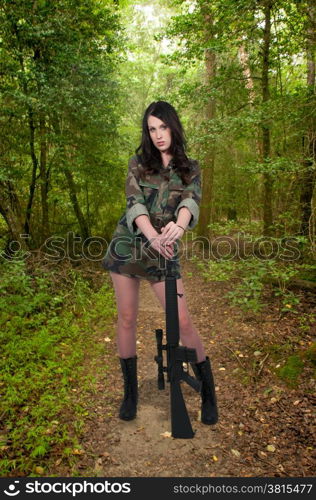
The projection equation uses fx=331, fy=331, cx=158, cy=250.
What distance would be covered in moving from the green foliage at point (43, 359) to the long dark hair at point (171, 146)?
2.14m

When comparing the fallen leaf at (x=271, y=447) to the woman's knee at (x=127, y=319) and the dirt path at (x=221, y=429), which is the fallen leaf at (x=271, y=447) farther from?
the woman's knee at (x=127, y=319)

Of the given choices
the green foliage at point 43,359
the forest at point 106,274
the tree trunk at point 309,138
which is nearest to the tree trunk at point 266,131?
the forest at point 106,274

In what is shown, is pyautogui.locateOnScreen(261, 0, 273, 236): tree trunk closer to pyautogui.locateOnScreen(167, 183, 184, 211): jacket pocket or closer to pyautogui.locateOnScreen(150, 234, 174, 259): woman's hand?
pyautogui.locateOnScreen(167, 183, 184, 211): jacket pocket

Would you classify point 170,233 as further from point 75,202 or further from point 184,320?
point 75,202

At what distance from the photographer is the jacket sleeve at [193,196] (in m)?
2.28

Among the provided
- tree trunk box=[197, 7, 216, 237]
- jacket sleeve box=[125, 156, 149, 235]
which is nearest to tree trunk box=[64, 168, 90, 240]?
tree trunk box=[197, 7, 216, 237]

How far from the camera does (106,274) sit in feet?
23.5

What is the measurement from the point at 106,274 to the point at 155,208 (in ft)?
16.3

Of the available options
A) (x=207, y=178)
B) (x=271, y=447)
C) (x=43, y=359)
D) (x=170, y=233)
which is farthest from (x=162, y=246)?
(x=207, y=178)

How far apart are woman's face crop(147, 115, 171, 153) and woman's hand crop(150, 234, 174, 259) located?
0.65 meters

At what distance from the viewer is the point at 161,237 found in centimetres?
217
